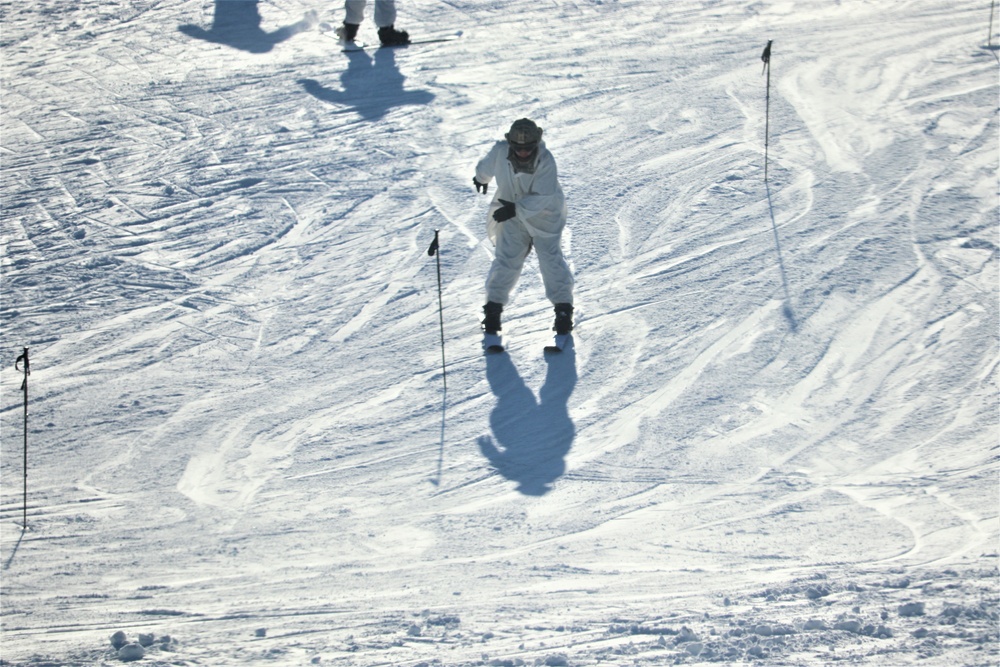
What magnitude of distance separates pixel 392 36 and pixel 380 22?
0.75 feet

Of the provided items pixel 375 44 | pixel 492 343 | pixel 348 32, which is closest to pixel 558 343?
pixel 492 343

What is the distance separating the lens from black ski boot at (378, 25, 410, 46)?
14445mm

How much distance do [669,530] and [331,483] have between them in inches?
80.8

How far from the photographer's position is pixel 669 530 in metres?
7.46

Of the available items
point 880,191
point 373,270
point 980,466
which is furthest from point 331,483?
point 880,191

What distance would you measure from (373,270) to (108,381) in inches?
90.3

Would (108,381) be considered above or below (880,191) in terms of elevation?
below

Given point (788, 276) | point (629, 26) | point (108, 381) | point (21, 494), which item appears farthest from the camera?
point (629, 26)

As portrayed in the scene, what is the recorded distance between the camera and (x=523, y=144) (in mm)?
8461

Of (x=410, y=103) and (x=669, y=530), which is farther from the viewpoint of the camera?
(x=410, y=103)

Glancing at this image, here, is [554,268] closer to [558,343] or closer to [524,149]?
[558,343]

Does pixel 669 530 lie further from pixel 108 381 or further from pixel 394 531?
pixel 108 381

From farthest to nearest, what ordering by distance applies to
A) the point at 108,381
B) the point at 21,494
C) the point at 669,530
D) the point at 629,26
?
1. the point at 629,26
2. the point at 108,381
3. the point at 21,494
4. the point at 669,530

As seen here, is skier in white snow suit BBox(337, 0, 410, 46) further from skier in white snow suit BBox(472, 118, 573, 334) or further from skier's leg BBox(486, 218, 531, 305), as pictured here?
skier's leg BBox(486, 218, 531, 305)
